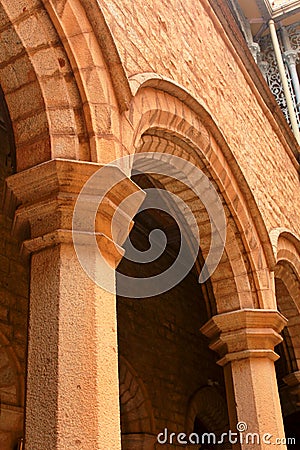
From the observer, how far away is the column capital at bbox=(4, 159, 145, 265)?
2469mm

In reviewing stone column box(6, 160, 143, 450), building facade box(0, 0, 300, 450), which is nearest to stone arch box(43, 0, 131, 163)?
building facade box(0, 0, 300, 450)

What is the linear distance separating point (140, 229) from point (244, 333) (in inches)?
126

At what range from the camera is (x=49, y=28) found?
272cm

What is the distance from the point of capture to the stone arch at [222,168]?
12.5 ft

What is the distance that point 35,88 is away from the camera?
2.65 metres

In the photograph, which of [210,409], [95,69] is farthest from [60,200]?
[210,409]

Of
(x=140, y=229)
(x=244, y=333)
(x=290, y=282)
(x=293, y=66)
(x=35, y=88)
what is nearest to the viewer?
(x=35, y=88)

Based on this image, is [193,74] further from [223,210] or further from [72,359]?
[72,359]

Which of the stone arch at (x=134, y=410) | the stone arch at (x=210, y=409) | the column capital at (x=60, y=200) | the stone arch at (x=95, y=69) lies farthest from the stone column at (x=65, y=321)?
the stone arch at (x=210, y=409)

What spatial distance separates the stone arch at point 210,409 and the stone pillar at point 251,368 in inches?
119

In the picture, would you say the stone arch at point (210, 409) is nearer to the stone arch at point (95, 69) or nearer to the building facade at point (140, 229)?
the building facade at point (140, 229)

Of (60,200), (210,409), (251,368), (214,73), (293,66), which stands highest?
(293,66)

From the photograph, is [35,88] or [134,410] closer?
[35,88]

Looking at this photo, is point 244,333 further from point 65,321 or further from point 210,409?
point 210,409
